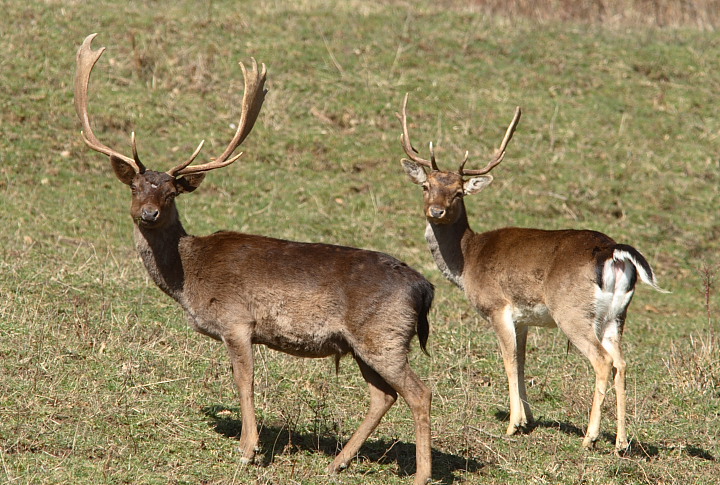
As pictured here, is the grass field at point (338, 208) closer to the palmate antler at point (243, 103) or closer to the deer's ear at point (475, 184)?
the deer's ear at point (475, 184)

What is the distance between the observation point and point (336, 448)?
A: 22.7ft

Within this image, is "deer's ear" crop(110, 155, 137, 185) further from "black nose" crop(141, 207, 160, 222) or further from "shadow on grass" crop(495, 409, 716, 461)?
"shadow on grass" crop(495, 409, 716, 461)

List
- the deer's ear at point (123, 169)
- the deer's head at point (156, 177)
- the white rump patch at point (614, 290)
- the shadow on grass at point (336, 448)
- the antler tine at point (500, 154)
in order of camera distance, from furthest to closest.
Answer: the antler tine at point (500, 154), the white rump patch at point (614, 290), the deer's ear at point (123, 169), the deer's head at point (156, 177), the shadow on grass at point (336, 448)

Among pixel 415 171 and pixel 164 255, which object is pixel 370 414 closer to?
pixel 164 255

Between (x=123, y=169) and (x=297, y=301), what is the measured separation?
1790 millimetres

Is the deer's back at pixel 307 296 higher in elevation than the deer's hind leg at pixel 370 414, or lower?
higher

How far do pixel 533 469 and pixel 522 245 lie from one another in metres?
2.13

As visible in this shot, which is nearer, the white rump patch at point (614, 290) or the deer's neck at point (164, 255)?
the deer's neck at point (164, 255)

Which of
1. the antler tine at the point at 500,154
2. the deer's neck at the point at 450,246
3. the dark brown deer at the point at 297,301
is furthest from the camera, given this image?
the antler tine at the point at 500,154

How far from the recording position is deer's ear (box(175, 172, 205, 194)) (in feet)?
24.1

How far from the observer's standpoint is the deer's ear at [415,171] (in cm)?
959

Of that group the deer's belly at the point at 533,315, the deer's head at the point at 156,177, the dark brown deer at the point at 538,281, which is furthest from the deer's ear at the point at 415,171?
the deer's head at the point at 156,177

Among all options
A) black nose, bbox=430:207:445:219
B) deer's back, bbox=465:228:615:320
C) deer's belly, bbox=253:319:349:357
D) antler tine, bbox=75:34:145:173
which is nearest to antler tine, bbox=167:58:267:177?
antler tine, bbox=75:34:145:173

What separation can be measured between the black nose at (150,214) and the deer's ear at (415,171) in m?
3.38
